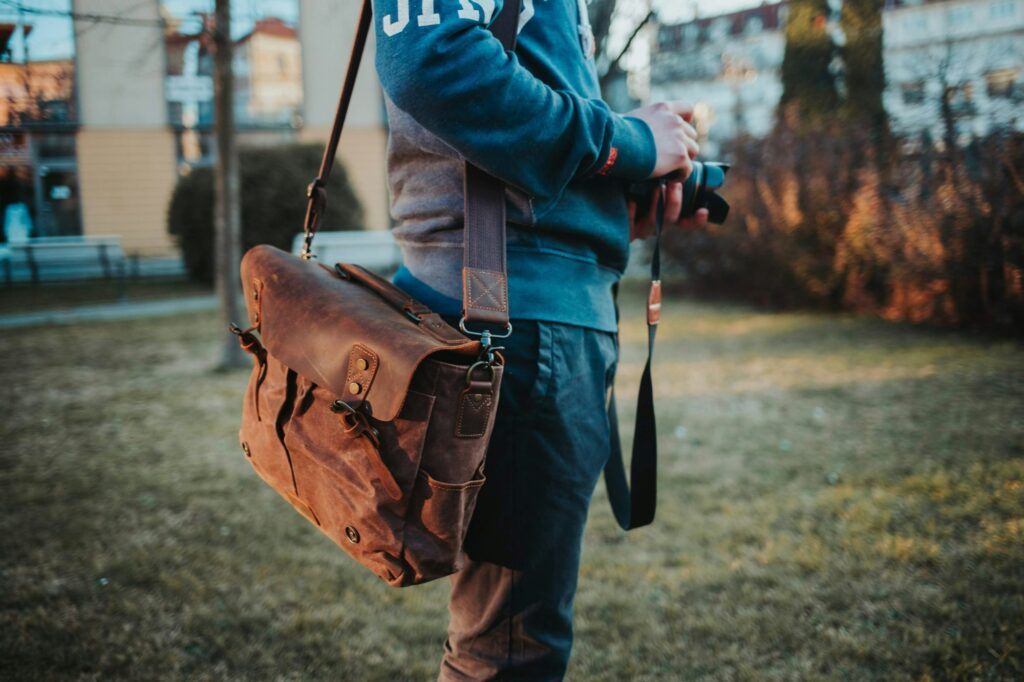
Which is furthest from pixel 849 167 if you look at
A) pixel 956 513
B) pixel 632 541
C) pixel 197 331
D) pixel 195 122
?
pixel 195 122

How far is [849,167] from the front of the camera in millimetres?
8188

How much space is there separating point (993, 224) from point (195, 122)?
17568 mm

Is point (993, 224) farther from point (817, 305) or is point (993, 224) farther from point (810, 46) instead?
point (810, 46)

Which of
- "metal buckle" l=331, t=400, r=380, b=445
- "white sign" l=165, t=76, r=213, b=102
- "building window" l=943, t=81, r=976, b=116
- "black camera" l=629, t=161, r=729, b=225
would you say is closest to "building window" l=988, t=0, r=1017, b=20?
"building window" l=943, t=81, r=976, b=116

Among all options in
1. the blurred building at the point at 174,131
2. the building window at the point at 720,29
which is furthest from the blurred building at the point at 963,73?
the blurred building at the point at 174,131

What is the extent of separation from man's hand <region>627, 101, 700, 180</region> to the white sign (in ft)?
60.8

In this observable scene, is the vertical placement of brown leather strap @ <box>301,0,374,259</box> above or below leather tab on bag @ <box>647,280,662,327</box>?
above

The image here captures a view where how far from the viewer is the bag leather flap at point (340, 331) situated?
3.49 ft

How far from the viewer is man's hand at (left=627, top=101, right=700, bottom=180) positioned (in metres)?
1.28

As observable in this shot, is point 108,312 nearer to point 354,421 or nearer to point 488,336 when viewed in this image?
point 354,421

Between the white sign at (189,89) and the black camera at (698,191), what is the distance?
1844 cm

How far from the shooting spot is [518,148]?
1.10 m

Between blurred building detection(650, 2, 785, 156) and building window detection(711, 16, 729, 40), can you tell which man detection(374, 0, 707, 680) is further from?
building window detection(711, 16, 729, 40)

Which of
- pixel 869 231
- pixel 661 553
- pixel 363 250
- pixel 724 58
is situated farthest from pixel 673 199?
pixel 724 58
